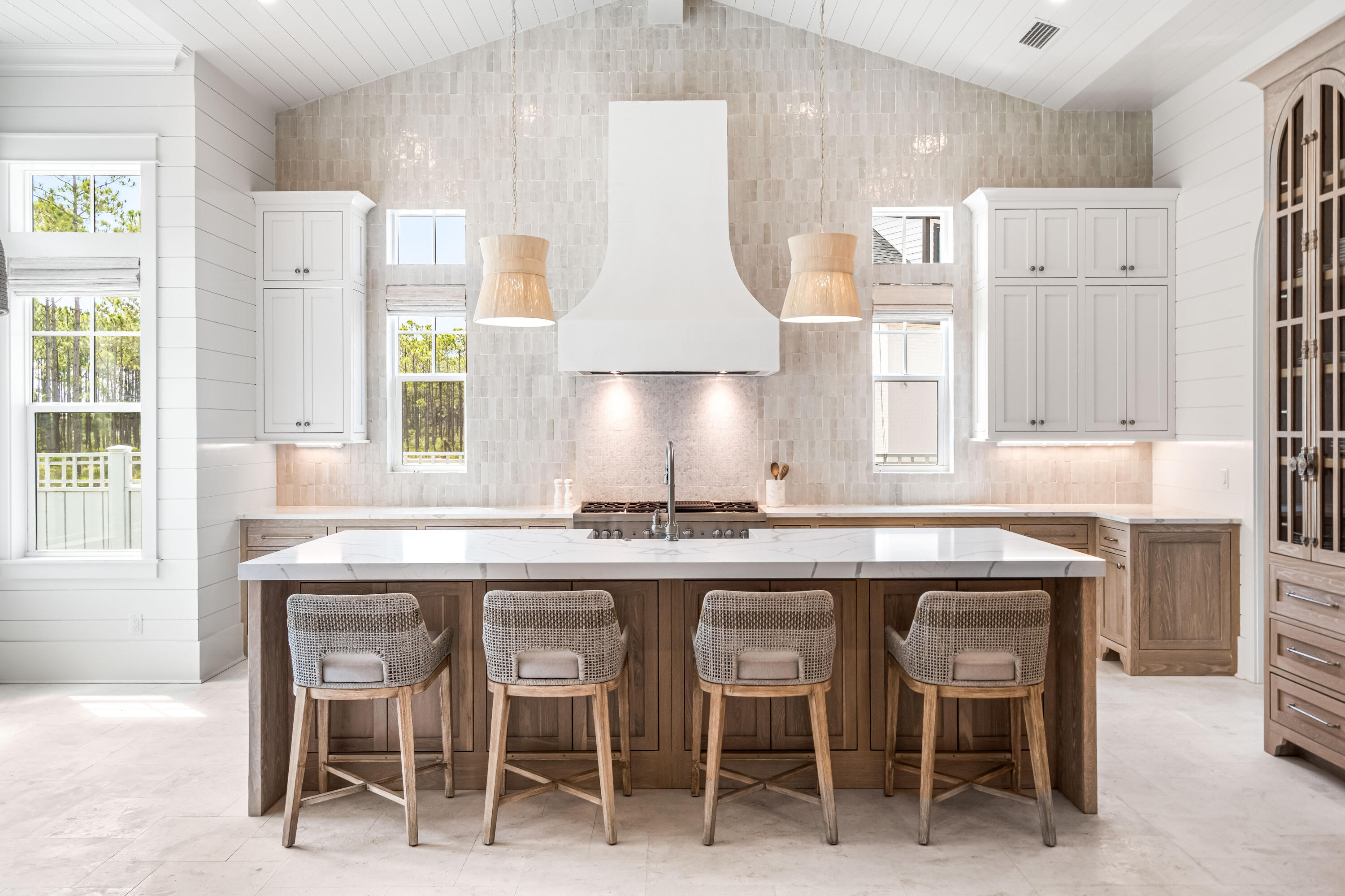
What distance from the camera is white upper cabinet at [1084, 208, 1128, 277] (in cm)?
530

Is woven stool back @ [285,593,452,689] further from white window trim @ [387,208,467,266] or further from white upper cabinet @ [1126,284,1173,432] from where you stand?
white upper cabinet @ [1126,284,1173,432]

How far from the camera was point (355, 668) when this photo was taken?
2732 mm

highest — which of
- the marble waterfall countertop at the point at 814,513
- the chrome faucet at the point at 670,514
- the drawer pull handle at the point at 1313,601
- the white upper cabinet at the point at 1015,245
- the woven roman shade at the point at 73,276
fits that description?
the white upper cabinet at the point at 1015,245

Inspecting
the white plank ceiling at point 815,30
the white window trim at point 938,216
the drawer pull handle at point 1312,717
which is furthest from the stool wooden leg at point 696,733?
the white plank ceiling at point 815,30

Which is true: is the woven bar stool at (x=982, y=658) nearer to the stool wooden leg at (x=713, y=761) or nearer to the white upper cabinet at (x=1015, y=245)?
the stool wooden leg at (x=713, y=761)

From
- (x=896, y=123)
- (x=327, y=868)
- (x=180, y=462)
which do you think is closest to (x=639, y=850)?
(x=327, y=868)

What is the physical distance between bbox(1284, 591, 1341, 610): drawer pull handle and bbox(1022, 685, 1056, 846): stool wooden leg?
1463 millimetres

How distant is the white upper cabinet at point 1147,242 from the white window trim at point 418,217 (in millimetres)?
4432

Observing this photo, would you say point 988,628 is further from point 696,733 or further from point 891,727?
point 696,733

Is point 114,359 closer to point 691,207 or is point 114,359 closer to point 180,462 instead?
point 180,462

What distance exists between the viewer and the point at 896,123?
18.6 ft

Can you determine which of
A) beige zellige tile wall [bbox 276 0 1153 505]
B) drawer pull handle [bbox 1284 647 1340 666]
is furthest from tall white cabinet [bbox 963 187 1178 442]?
drawer pull handle [bbox 1284 647 1340 666]

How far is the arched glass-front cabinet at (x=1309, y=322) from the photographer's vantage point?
10.6ft

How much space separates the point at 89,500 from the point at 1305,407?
6220 millimetres
